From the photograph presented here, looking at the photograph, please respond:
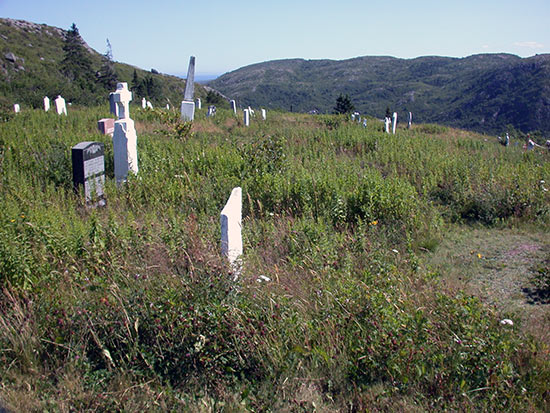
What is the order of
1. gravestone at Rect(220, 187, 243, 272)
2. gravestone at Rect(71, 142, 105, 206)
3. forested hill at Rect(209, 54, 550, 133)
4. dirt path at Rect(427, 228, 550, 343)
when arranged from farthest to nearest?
forested hill at Rect(209, 54, 550, 133), gravestone at Rect(71, 142, 105, 206), gravestone at Rect(220, 187, 243, 272), dirt path at Rect(427, 228, 550, 343)

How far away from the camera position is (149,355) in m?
2.95

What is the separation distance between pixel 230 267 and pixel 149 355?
99cm

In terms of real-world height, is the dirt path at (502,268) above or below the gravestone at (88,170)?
below

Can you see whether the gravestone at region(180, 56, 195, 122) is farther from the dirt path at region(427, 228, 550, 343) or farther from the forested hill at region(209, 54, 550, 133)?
the forested hill at region(209, 54, 550, 133)

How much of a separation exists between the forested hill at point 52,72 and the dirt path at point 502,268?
926 inches

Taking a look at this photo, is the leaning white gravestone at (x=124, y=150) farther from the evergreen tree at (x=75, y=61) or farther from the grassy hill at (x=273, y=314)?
the evergreen tree at (x=75, y=61)

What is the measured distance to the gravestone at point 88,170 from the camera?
6.88 m

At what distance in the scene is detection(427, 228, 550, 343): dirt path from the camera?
12.4 feet

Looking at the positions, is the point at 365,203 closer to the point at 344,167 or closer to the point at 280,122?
the point at 344,167

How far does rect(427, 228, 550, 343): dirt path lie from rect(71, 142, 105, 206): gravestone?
5.14 metres

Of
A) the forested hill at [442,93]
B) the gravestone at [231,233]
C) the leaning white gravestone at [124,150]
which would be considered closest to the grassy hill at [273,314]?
the gravestone at [231,233]

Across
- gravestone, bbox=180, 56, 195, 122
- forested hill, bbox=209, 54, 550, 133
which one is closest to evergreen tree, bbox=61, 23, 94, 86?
gravestone, bbox=180, 56, 195, 122

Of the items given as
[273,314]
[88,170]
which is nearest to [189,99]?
[88,170]

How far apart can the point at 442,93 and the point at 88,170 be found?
15890 cm
